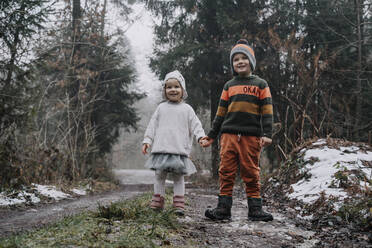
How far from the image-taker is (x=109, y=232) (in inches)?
89.2

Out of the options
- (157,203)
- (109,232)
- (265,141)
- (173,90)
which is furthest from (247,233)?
(173,90)

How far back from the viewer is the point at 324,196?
3727 millimetres

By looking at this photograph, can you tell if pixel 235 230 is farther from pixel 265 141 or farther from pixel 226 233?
pixel 265 141

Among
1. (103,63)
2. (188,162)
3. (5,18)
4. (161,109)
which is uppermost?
(103,63)

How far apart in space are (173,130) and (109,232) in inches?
63.2

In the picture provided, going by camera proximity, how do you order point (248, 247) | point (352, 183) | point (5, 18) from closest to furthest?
1. point (248, 247)
2. point (352, 183)
3. point (5, 18)

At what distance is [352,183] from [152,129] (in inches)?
103

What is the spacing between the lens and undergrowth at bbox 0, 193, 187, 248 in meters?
1.94

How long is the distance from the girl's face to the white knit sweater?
0.08 m

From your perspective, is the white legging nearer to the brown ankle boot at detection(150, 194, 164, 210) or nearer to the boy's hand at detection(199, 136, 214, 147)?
the brown ankle boot at detection(150, 194, 164, 210)

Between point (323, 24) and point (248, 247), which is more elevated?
point (323, 24)

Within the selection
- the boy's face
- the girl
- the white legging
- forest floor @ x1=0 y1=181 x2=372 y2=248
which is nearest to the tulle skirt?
the girl

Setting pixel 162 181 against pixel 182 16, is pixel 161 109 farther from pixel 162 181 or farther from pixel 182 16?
pixel 182 16

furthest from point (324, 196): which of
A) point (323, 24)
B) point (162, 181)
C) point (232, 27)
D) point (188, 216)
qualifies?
point (323, 24)
